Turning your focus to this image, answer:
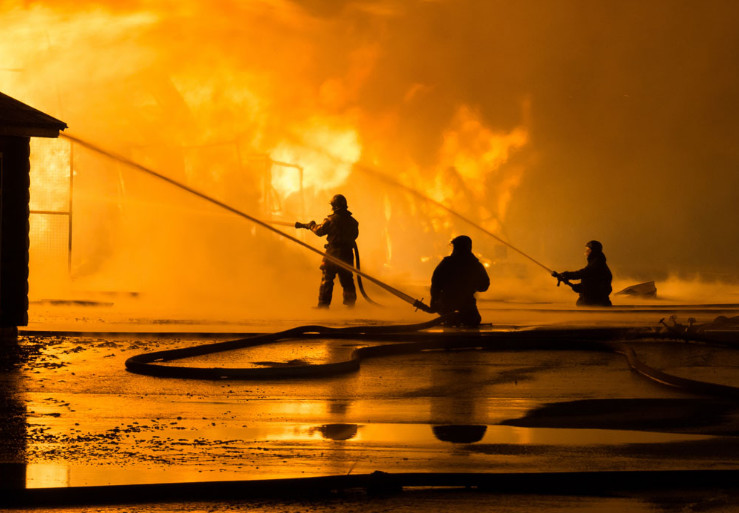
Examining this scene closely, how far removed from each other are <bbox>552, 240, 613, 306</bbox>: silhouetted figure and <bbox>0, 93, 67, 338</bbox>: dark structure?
352 inches

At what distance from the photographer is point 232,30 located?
32.0m

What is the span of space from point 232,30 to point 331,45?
4.11 metres

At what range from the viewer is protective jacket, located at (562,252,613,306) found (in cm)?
1962

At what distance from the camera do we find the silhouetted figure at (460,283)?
600 inches

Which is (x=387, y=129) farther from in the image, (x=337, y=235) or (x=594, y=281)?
(x=594, y=281)

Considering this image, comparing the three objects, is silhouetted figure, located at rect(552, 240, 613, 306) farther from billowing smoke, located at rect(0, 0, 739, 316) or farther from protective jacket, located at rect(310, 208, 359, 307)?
billowing smoke, located at rect(0, 0, 739, 316)

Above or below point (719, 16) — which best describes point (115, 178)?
below

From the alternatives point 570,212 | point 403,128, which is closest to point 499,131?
point 403,128

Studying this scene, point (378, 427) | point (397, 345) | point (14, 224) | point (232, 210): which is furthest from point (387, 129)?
point (378, 427)

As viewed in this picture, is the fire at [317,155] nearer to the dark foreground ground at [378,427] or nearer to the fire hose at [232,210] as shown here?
the fire hose at [232,210]

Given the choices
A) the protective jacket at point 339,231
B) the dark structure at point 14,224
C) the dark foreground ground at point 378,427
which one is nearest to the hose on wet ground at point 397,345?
the dark foreground ground at point 378,427

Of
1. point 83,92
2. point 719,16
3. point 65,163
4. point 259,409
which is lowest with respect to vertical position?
point 259,409

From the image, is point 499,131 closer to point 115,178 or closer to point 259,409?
point 115,178

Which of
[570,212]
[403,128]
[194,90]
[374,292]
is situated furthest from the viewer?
[570,212]
